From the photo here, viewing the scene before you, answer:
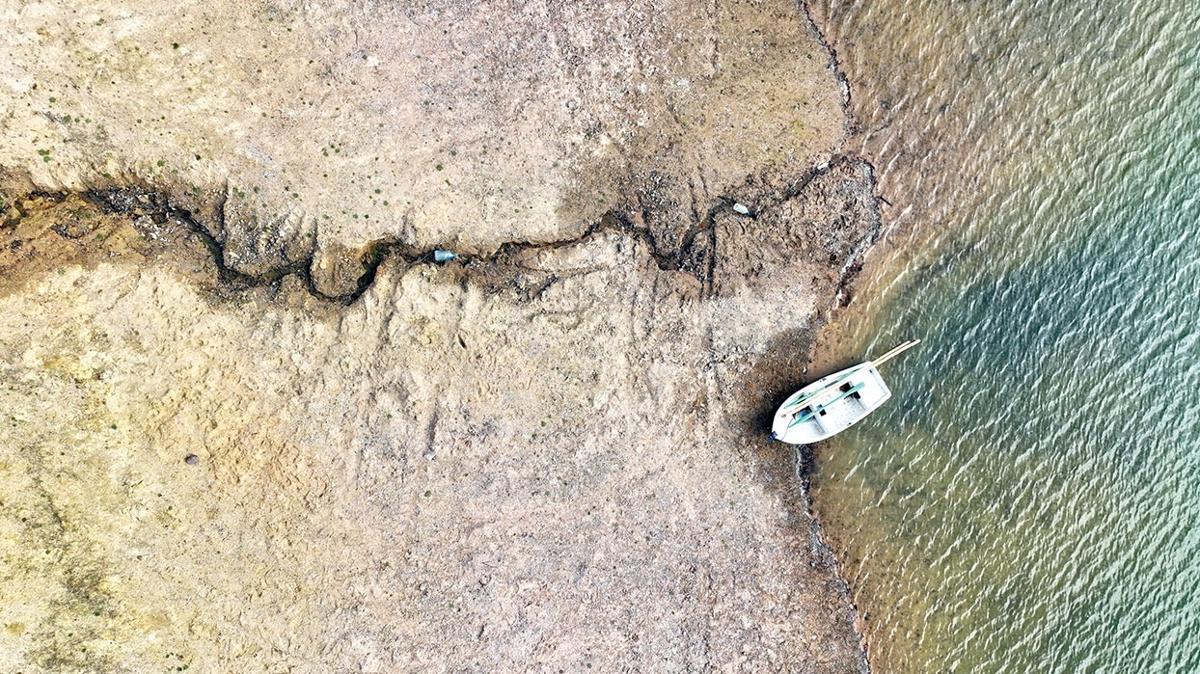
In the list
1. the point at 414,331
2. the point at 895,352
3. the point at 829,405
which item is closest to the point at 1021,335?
the point at 895,352

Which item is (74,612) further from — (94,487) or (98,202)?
(98,202)

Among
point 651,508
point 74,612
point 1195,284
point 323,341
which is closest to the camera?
point 74,612

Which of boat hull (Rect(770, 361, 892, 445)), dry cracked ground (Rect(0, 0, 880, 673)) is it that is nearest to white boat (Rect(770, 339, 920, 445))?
boat hull (Rect(770, 361, 892, 445))

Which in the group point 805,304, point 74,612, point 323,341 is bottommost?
point 74,612

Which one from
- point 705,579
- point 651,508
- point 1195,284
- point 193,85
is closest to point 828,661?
point 705,579

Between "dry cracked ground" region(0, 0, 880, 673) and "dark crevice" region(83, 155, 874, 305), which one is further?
"dark crevice" region(83, 155, 874, 305)

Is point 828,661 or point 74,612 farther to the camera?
point 828,661

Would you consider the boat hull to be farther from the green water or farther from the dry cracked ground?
the green water
